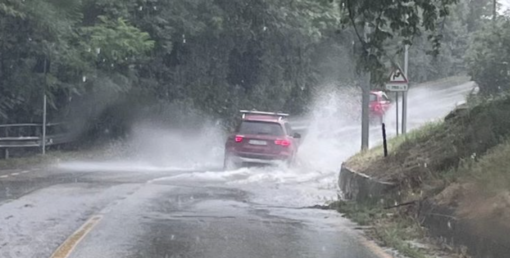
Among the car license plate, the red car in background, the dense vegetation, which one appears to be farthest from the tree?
the red car in background

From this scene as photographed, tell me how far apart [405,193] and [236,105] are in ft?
86.6

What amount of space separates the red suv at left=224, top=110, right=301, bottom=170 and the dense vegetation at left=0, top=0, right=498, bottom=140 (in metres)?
3.59

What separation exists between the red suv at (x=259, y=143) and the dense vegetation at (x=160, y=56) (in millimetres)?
3591

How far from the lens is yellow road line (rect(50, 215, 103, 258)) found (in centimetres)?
1072

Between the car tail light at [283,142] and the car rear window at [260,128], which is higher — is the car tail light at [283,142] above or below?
below

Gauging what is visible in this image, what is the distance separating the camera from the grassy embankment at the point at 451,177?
426 inches

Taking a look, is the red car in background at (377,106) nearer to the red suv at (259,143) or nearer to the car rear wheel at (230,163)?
the red suv at (259,143)

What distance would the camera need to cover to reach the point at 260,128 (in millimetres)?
27203

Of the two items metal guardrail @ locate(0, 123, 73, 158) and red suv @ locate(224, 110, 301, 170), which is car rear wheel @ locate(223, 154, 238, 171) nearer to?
red suv @ locate(224, 110, 301, 170)

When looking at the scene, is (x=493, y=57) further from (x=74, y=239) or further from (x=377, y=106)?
(x=74, y=239)

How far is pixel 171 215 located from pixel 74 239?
3.10 meters

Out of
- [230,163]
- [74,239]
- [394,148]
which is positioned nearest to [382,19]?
[394,148]

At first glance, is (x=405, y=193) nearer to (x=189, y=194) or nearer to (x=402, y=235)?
(x=402, y=235)

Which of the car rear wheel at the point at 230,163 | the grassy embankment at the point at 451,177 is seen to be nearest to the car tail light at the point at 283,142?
the car rear wheel at the point at 230,163
